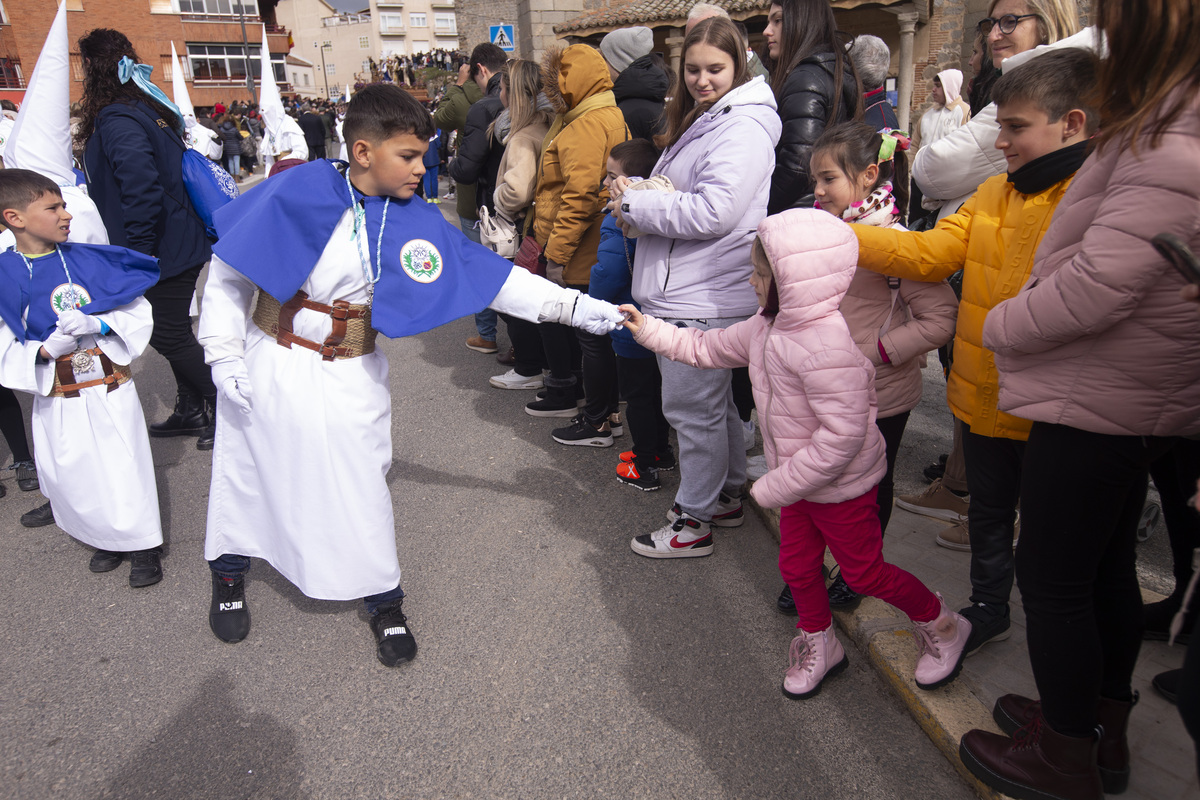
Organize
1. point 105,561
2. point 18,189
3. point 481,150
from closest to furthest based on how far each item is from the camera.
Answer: point 18,189 → point 105,561 → point 481,150

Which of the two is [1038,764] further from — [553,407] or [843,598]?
[553,407]

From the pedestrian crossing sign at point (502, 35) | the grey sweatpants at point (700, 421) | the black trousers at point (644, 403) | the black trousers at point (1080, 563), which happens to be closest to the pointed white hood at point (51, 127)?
the black trousers at point (644, 403)

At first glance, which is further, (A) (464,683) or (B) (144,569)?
(B) (144,569)

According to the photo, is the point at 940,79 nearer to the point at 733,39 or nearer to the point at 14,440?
the point at 733,39

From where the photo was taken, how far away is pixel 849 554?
2.24m

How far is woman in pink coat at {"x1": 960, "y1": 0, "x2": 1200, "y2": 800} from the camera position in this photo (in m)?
1.41

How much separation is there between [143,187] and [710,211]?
3.20 metres

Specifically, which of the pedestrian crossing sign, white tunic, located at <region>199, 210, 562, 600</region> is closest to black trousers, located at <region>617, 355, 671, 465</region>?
white tunic, located at <region>199, 210, 562, 600</region>

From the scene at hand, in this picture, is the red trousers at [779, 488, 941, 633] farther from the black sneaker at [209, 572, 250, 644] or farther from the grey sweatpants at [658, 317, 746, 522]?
the black sneaker at [209, 572, 250, 644]

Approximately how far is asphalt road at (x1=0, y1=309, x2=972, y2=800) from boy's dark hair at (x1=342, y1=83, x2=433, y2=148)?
0.90 meters

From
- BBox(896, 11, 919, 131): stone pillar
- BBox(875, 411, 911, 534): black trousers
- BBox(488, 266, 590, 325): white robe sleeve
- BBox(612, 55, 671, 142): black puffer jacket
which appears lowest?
BBox(875, 411, 911, 534): black trousers

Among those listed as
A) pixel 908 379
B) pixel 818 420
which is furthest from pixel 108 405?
pixel 908 379

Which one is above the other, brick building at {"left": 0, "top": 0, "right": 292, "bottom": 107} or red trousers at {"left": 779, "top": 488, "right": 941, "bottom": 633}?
brick building at {"left": 0, "top": 0, "right": 292, "bottom": 107}

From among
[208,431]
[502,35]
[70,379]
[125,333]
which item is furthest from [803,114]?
[502,35]
